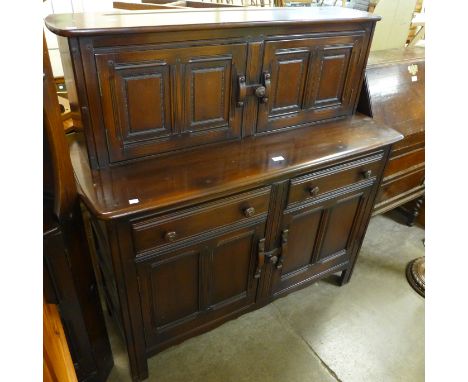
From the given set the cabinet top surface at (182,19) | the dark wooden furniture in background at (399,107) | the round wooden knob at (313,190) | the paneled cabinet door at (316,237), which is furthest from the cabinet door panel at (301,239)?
the cabinet top surface at (182,19)

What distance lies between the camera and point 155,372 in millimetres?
1507

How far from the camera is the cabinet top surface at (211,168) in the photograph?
102cm

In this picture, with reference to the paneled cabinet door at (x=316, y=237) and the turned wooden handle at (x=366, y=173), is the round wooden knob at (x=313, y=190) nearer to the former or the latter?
the paneled cabinet door at (x=316, y=237)

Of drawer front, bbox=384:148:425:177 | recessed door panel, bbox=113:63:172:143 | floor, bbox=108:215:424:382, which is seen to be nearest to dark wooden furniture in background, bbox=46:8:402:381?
recessed door panel, bbox=113:63:172:143

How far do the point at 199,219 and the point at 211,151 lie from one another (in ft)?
0.89

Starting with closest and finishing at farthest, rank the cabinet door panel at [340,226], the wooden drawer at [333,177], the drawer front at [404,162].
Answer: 1. the wooden drawer at [333,177]
2. the cabinet door panel at [340,226]
3. the drawer front at [404,162]

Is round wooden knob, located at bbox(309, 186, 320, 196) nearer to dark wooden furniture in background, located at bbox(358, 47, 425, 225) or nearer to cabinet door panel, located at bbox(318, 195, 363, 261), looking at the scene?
cabinet door panel, located at bbox(318, 195, 363, 261)

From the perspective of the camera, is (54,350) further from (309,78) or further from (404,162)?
(404,162)

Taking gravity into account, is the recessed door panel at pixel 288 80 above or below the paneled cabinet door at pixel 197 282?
above

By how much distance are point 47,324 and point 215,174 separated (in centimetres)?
64

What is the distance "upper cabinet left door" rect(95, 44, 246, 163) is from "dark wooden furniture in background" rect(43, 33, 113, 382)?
20 centimetres

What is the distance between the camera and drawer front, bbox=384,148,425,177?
1.93 metres

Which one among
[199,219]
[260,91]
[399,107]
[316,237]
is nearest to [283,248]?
[316,237]

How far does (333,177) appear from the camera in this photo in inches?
55.1
